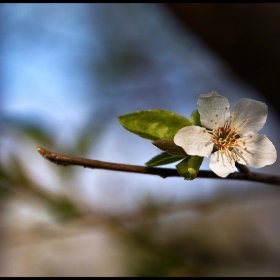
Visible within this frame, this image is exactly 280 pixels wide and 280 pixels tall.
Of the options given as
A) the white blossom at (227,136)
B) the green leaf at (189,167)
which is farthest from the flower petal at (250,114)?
the green leaf at (189,167)

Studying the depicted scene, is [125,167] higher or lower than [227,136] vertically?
lower

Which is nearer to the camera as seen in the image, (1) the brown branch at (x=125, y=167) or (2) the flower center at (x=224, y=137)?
(1) the brown branch at (x=125, y=167)

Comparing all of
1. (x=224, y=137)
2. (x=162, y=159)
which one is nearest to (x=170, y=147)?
(x=162, y=159)

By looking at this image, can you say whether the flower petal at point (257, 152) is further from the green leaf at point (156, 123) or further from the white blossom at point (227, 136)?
the green leaf at point (156, 123)

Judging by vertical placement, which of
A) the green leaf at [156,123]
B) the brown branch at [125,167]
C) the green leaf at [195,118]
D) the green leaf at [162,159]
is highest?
the green leaf at [195,118]

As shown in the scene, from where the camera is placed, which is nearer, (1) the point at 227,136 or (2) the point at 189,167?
(2) the point at 189,167

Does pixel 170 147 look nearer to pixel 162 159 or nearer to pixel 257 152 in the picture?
pixel 162 159
